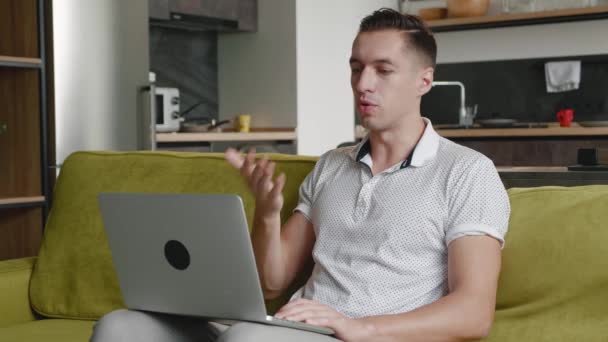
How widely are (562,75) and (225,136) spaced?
2.62 meters

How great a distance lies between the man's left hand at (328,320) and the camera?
5.37ft

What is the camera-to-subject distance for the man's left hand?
1638 mm

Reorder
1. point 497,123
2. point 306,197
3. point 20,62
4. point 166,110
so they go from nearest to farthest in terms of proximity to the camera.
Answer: point 306,197 → point 20,62 → point 166,110 → point 497,123

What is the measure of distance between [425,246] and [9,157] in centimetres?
259

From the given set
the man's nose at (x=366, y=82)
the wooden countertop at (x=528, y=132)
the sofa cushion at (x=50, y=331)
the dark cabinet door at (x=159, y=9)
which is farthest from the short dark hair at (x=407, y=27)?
the wooden countertop at (x=528, y=132)

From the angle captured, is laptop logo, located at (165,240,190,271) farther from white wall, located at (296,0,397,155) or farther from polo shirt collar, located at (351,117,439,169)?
white wall, located at (296,0,397,155)

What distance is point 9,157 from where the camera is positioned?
155 inches

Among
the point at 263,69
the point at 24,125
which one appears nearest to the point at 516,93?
the point at 263,69

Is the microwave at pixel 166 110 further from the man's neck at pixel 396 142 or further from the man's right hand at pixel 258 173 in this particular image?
the man's right hand at pixel 258 173

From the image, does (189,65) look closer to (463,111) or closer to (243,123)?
(243,123)

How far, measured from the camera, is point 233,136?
5594mm

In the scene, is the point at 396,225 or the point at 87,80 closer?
the point at 396,225

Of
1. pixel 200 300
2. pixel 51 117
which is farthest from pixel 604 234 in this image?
pixel 51 117

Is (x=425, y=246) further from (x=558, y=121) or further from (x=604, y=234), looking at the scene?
(x=558, y=121)
